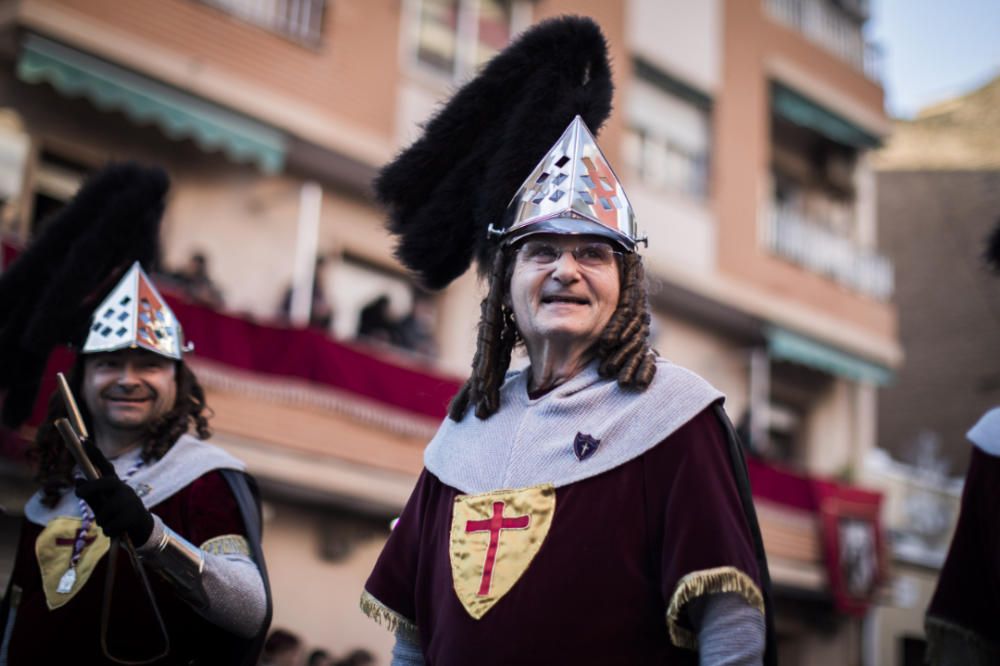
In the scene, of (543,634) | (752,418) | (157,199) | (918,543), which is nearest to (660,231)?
(752,418)

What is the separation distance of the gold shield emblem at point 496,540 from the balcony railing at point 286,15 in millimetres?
9404

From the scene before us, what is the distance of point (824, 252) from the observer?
18.3 m

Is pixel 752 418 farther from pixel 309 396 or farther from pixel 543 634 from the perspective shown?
pixel 543 634

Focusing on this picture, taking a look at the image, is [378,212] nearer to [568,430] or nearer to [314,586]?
[568,430]

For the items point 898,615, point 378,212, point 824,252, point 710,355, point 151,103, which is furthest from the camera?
point 824,252

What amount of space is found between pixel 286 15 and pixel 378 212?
6.43m

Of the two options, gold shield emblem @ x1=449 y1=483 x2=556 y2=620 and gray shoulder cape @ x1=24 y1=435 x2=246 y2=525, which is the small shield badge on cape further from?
gray shoulder cape @ x1=24 y1=435 x2=246 y2=525

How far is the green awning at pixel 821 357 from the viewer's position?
16.9 metres

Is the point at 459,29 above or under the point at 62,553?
above

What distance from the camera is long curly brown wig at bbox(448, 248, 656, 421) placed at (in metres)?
2.97

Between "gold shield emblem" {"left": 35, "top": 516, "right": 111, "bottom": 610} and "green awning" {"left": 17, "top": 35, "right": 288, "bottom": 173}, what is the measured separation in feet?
21.0

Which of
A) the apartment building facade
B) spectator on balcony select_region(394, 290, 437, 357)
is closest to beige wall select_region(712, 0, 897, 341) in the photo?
the apartment building facade

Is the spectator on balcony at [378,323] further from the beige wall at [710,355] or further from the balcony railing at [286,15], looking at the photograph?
the beige wall at [710,355]

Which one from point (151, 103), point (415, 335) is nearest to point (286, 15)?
point (151, 103)
